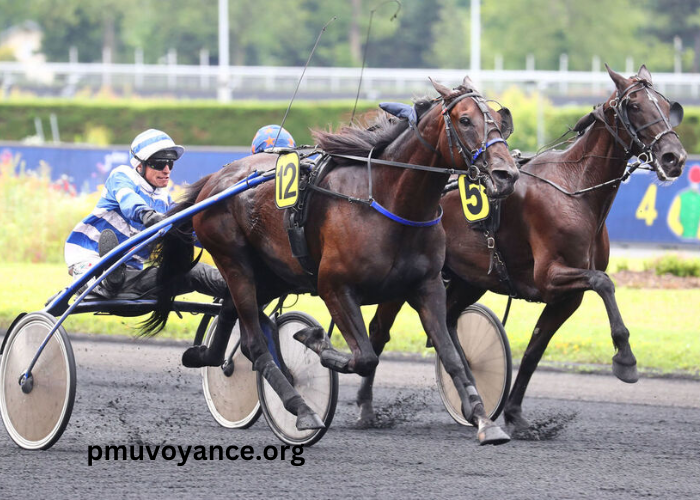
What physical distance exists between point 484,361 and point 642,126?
1715 millimetres

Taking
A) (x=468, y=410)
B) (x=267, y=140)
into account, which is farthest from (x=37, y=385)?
(x=468, y=410)

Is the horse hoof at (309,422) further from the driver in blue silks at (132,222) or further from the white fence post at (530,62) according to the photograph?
the white fence post at (530,62)

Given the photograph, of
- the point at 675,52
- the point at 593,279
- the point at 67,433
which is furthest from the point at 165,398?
the point at 675,52

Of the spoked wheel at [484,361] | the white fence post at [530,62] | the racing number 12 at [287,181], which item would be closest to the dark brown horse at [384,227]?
the racing number 12 at [287,181]

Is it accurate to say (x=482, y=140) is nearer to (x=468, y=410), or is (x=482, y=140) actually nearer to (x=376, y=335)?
(x=468, y=410)

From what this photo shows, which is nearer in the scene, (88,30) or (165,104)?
(165,104)

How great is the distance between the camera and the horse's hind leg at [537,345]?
6.17 m

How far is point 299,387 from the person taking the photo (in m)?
5.93

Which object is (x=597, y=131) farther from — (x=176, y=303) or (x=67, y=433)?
(x=67, y=433)

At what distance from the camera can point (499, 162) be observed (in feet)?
15.0

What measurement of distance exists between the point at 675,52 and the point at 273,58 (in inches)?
712

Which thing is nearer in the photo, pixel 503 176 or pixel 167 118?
pixel 503 176

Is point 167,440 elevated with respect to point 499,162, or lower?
lower

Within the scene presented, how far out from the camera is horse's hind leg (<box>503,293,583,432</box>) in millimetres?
6168
